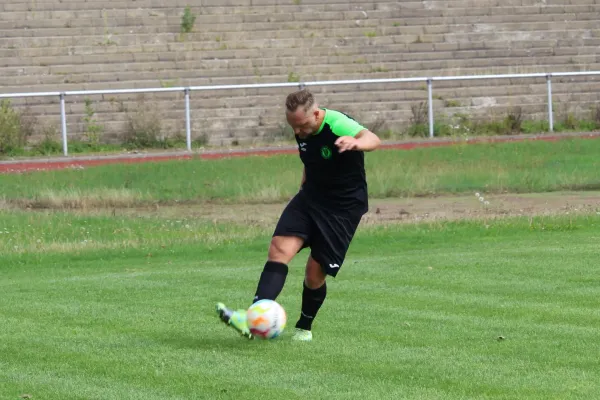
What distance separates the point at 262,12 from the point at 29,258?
2390 centimetres

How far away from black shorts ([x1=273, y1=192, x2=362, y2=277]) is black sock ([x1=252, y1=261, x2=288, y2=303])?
26 centimetres

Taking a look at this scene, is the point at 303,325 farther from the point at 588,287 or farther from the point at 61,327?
the point at 588,287

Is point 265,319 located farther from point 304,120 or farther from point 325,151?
point 304,120

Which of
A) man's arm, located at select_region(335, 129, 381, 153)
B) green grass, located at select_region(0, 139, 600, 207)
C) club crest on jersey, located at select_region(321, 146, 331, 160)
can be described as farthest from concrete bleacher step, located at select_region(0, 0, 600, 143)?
man's arm, located at select_region(335, 129, 381, 153)

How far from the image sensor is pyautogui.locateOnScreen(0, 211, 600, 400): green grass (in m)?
7.59

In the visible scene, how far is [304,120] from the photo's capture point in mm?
8750

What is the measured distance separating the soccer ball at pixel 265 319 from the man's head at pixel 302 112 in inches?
49.2

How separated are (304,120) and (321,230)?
34.9 inches

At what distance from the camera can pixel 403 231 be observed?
18219 millimetres

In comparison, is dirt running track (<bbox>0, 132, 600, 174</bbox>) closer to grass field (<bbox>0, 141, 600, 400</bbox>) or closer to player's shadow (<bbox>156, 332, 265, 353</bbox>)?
grass field (<bbox>0, 141, 600, 400</bbox>)

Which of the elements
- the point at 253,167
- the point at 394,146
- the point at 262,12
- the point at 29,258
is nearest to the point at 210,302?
the point at 29,258

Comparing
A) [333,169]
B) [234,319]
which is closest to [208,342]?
[234,319]

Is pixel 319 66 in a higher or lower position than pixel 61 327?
higher

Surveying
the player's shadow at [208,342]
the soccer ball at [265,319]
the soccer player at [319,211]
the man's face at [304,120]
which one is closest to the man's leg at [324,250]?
the soccer player at [319,211]
